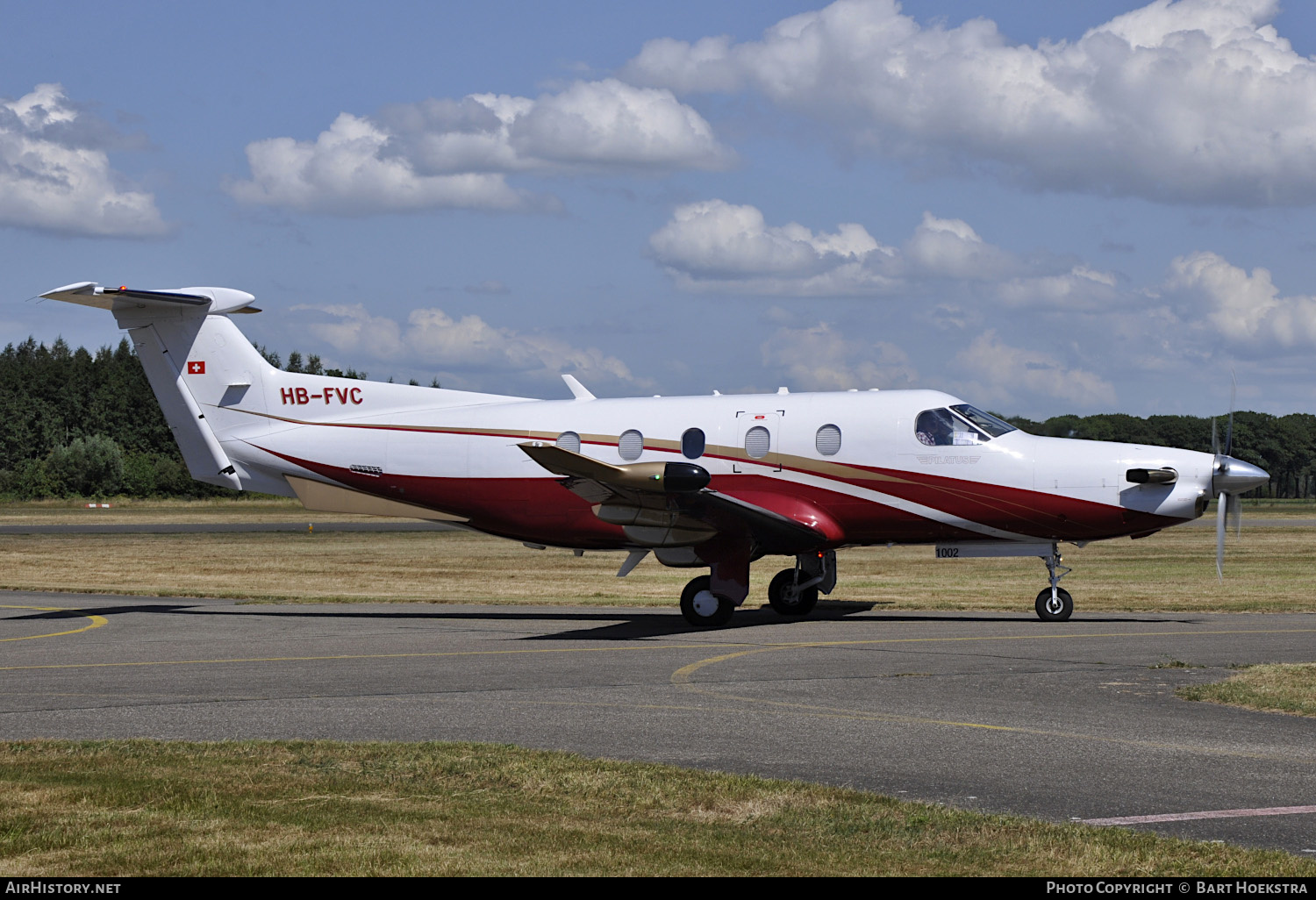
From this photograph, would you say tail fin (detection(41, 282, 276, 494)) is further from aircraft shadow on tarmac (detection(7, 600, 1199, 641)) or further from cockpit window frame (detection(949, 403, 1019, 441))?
cockpit window frame (detection(949, 403, 1019, 441))

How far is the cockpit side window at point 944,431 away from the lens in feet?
67.6

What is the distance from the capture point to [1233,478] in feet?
63.3

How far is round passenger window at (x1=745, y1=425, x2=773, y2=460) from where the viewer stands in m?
21.2

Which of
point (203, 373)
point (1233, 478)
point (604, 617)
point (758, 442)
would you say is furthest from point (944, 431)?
point (203, 373)

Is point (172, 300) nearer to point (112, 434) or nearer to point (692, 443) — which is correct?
point (692, 443)

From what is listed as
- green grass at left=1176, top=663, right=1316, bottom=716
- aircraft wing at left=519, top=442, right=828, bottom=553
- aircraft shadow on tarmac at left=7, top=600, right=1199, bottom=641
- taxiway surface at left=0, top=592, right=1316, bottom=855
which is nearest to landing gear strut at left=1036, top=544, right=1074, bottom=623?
aircraft shadow on tarmac at left=7, top=600, right=1199, bottom=641

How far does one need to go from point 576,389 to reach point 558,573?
461 inches

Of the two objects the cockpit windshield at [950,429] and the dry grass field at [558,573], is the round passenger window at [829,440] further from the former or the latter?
the dry grass field at [558,573]

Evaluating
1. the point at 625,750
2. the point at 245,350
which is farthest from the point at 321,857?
the point at 245,350

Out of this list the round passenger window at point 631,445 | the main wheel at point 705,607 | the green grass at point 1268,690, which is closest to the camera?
the green grass at point 1268,690

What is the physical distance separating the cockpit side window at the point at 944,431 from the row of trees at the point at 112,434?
75.1 metres

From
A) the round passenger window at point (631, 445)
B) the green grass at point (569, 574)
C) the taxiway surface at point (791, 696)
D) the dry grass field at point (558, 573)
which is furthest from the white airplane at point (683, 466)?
the dry grass field at point (558, 573)

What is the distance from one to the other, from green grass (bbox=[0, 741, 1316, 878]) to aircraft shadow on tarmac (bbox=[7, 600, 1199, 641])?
9.82 metres

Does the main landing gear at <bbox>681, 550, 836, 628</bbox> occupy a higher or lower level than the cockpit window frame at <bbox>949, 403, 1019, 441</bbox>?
lower
